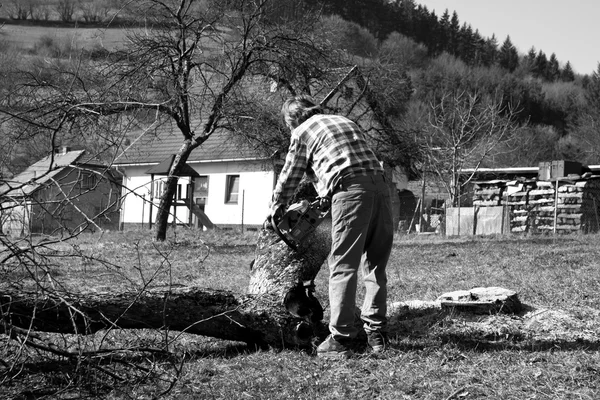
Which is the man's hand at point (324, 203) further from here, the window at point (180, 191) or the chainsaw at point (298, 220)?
the window at point (180, 191)

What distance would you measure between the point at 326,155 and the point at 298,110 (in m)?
0.47

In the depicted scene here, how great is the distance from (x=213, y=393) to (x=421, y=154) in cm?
2134

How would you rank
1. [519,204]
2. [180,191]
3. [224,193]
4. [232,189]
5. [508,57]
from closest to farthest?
[519,204] < [180,191] < [224,193] < [232,189] < [508,57]

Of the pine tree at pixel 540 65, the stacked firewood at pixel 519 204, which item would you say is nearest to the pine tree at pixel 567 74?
the pine tree at pixel 540 65

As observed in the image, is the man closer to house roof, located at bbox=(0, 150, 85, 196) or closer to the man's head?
the man's head

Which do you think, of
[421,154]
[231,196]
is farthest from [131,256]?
[231,196]

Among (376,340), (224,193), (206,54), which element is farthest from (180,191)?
(376,340)

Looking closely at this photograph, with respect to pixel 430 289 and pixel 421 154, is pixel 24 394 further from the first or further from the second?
pixel 421 154

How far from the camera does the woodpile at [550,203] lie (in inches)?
967

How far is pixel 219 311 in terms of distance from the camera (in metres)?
5.36

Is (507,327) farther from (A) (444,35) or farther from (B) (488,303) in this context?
(A) (444,35)

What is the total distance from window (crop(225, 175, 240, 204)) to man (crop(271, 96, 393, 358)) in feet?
96.1

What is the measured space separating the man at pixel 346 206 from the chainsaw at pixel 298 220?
2.9 inches

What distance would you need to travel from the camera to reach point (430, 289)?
27.0ft
